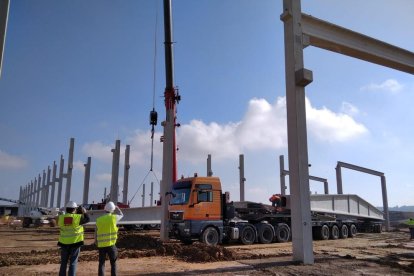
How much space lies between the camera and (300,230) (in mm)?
10602

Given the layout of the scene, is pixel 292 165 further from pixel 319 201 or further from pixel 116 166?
pixel 116 166

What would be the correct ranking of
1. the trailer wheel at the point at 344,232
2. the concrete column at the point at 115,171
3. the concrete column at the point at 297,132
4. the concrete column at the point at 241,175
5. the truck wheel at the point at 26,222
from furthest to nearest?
the concrete column at the point at 241,175 < the truck wheel at the point at 26,222 < the concrete column at the point at 115,171 < the trailer wheel at the point at 344,232 < the concrete column at the point at 297,132

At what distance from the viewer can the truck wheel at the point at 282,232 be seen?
1820cm

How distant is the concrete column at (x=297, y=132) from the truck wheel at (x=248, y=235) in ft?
20.1

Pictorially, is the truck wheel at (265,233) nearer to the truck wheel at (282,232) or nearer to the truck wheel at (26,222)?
the truck wheel at (282,232)

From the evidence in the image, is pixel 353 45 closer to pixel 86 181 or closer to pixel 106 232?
pixel 106 232

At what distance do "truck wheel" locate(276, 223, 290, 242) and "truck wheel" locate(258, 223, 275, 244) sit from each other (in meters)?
0.52

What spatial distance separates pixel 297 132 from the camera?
36.4ft

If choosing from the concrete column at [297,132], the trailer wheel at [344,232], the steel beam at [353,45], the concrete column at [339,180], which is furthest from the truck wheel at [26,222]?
the steel beam at [353,45]

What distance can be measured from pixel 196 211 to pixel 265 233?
4835 mm

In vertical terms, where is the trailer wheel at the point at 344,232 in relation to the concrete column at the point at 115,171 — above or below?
below

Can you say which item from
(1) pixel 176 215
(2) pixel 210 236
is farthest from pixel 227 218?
(1) pixel 176 215

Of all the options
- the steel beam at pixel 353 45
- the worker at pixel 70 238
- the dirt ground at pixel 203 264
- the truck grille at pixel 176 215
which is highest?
the steel beam at pixel 353 45

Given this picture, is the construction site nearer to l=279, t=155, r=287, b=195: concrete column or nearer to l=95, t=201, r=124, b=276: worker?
l=95, t=201, r=124, b=276: worker
